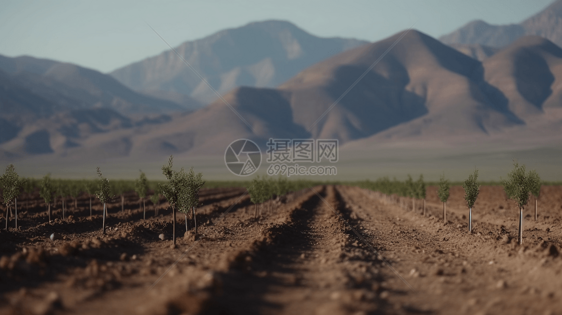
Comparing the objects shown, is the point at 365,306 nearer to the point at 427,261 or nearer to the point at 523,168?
the point at 427,261

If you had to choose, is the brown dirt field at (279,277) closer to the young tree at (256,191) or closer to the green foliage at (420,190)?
the young tree at (256,191)

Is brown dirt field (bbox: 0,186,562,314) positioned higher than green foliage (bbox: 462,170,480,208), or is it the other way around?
green foliage (bbox: 462,170,480,208)

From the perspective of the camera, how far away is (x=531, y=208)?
49.2m

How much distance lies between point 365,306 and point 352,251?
8.94 metres

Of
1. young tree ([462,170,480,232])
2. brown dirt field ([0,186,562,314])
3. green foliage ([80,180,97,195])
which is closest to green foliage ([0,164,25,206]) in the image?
brown dirt field ([0,186,562,314])

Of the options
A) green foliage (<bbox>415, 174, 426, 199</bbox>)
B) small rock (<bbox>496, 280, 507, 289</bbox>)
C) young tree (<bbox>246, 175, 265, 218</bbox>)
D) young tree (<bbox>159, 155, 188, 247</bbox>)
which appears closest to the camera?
small rock (<bbox>496, 280, 507, 289</bbox>)

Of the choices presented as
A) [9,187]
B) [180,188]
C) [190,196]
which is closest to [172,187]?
[180,188]

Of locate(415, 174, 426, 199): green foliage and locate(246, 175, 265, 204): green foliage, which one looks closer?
locate(246, 175, 265, 204): green foliage

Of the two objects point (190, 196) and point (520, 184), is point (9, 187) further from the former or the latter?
point (520, 184)

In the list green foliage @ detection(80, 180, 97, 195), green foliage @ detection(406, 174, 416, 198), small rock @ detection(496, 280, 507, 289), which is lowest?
small rock @ detection(496, 280, 507, 289)

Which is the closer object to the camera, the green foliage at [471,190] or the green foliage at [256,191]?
the green foliage at [471,190]

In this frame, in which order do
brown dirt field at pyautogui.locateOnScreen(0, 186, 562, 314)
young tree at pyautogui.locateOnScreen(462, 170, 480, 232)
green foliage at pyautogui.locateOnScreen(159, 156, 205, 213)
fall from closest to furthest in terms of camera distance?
brown dirt field at pyautogui.locateOnScreen(0, 186, 562, 314) → green foliage at pyautogui.locateOnScreen(159, 156, 205, 213) → young tree at pyautogui.locateOnScreen(462, 170, 480, 232)

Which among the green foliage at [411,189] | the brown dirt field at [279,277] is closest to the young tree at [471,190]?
the brown dirt field at [279,277]

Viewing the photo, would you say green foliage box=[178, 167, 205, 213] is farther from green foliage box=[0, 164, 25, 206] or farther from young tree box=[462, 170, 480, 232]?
young tree box=[462, 170, 480, 232]
